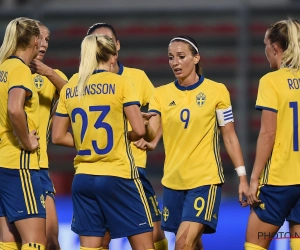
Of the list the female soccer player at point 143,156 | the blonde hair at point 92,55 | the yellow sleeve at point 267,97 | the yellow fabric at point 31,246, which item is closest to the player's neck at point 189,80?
the female soccer player at point 143,156

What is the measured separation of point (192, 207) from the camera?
5.86m

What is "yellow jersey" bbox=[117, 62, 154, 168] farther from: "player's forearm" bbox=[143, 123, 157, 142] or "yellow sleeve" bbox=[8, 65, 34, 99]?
"yellow sleeve" bbox=[8, 65, 34, 99]

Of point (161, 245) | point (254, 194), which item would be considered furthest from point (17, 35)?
point (161, 245)

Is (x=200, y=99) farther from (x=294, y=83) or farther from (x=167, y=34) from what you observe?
(x=167, y=34)

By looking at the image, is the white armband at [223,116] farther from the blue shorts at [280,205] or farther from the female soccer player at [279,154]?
the blue shorts at [280,205]

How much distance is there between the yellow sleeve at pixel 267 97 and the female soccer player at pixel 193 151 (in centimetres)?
43

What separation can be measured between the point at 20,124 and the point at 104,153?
2.12 ft

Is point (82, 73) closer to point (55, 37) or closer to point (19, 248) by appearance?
Answer: point (19, 248)

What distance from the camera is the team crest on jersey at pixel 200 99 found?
604 centimetres

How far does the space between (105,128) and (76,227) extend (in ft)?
2.42

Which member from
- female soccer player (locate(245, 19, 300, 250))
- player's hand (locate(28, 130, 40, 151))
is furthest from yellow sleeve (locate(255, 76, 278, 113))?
player's hand (locate(28, 130, 40, 151))

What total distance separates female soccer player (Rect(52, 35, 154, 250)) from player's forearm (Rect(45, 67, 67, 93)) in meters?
0.86

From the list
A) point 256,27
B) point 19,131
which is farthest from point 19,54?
point 256,27

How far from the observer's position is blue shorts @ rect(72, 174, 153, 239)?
5340 mm
